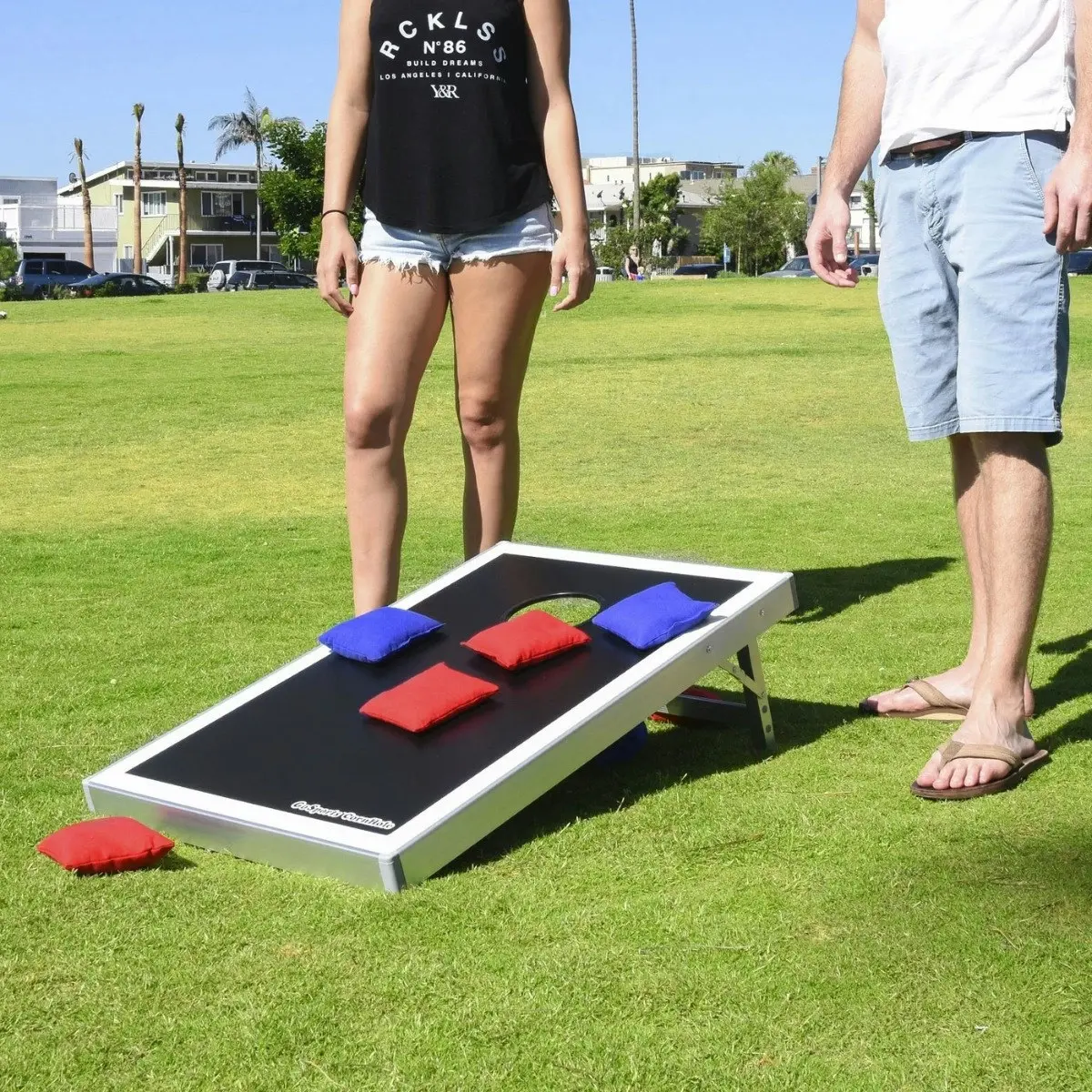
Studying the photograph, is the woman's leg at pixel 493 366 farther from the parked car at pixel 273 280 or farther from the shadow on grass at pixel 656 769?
the parked car at pixel 273 280

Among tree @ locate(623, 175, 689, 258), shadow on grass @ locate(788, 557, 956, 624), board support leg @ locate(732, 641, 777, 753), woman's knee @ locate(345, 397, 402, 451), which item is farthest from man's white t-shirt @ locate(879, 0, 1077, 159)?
tree @ locate(623, 175, 689, 258)

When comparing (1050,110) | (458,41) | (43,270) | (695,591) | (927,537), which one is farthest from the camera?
(43,270)

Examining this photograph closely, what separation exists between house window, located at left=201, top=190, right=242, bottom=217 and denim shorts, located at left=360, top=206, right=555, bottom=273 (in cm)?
9543

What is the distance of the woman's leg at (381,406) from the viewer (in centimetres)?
396

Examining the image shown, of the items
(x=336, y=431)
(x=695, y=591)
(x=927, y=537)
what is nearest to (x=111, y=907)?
(x=695, y=591)

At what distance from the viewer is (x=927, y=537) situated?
624cm

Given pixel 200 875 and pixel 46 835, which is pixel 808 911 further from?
pixel 46 835

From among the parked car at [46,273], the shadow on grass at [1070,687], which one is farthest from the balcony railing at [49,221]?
the shadow on grass at [1070,687]

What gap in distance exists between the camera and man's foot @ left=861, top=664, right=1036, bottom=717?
142 inches

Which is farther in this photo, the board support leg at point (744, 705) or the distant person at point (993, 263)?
the board support leg at point (744, 705)

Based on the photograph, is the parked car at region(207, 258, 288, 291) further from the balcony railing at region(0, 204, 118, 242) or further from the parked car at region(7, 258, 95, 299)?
the balcony railing at region(0, 204, 118, 242)

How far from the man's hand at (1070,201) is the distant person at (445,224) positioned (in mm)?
1347

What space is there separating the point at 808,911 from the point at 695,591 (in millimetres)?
1097

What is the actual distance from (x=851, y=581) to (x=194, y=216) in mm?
94437
